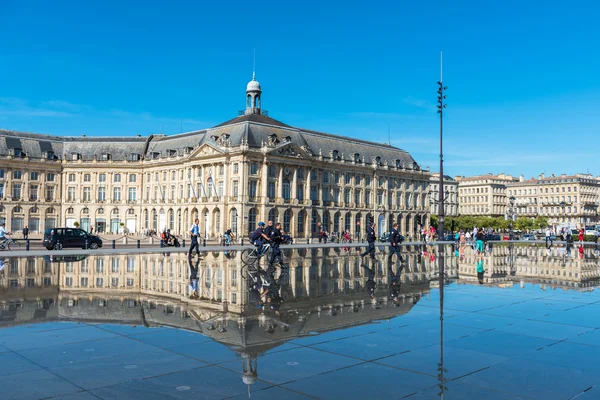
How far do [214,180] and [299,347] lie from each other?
64656mm

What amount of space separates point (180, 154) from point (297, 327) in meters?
73.5

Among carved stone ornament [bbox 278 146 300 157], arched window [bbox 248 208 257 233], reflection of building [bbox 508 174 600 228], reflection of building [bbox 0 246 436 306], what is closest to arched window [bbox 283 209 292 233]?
arched window [bbox 248 208 257 233]

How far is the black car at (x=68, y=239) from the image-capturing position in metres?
36.1

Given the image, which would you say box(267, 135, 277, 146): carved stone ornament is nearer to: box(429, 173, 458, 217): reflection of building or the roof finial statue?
the roof finial statue

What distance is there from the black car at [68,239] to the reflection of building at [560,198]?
441ft

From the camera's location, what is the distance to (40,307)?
10469 millimetres

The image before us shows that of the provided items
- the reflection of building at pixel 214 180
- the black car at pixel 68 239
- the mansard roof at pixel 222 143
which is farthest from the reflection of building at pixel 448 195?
the black car at pixel 68 239

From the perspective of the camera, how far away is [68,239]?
3734 centimetres

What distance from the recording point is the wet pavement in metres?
5.68

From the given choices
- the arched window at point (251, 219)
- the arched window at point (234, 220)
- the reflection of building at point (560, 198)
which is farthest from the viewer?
the reflection of building at point (560, 198)

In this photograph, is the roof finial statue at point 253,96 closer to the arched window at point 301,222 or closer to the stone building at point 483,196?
the arched window at point 301,222

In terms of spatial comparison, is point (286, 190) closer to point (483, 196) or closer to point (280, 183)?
point (280, 183)

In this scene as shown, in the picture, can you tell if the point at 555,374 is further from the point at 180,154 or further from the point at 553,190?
the point at 553,190

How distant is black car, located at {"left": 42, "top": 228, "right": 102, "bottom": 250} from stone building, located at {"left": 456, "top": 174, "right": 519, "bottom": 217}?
127044 mm
